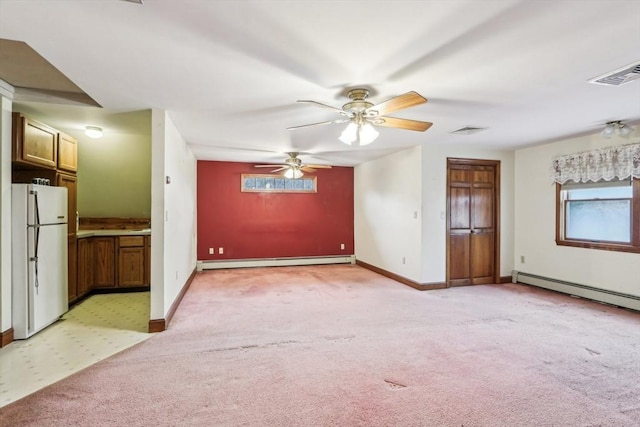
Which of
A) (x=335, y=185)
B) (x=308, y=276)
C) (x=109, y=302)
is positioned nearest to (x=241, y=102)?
(x=109, y=302)

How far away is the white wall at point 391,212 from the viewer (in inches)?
201

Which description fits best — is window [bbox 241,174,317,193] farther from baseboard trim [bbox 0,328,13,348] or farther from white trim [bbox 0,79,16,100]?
baseboard trim [bbox 0,328,13,348]

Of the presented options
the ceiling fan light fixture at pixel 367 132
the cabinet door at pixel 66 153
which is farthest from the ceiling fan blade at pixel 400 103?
the cabinet door at pixel 66 153

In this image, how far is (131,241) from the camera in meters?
4.74

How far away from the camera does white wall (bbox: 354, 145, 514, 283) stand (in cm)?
497

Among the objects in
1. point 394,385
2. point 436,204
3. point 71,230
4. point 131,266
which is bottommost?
point 394,385

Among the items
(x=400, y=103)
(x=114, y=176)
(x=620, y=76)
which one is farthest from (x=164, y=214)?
(x=620, y=76)

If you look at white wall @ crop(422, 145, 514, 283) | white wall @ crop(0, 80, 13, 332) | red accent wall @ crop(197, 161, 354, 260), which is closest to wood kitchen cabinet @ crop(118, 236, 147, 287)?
red accent wall @ crop(197, 161, 354, 260)

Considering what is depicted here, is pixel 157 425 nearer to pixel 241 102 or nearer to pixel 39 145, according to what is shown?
pixel 241 102

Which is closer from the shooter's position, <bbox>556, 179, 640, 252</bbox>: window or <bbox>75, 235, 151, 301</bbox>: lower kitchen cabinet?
<bbox>556, 179, 640, 252</bbox>: window

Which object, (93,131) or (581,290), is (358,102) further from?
(581,290)

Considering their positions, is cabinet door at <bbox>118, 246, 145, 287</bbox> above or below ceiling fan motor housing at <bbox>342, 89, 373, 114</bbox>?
below

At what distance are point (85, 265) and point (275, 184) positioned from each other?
365cm

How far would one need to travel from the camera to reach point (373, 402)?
2.04 metres
